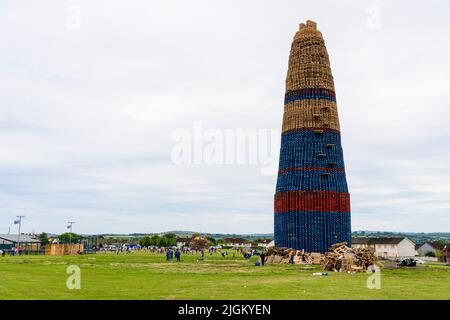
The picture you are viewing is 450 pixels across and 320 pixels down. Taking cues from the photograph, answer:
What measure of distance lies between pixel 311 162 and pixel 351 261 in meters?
24.0

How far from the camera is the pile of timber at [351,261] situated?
41.4 m

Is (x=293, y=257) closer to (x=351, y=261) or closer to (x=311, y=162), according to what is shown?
(x=311, y=162)

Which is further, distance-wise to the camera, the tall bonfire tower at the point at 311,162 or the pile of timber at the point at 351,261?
the tall bonfire tower at the point at 311,162

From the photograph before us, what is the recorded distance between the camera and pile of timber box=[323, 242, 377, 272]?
136 ft

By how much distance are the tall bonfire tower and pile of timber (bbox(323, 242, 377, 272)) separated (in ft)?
60.0

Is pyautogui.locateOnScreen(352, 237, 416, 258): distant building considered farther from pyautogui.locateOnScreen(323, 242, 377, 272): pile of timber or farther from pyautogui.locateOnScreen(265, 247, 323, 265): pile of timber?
pyautogui.locateOnScreen(323, 242, 377, 272): pile of timber

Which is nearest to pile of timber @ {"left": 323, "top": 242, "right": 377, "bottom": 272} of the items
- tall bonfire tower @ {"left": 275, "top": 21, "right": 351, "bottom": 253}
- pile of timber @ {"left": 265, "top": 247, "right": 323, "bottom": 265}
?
pile of timber @ {"left": 265, "top": 247, "right": 323, "bottom": 265}

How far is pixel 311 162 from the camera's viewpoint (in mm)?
63969

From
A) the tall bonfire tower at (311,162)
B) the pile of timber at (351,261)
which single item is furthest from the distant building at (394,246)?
the pile of timber at (351,261)

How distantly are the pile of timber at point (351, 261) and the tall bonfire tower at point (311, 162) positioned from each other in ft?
60.0

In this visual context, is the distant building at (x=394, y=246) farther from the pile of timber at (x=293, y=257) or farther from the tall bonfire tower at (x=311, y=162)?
the pile of timber at (x=293, y=257)

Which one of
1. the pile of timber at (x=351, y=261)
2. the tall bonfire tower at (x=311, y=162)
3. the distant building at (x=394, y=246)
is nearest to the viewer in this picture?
the pile of timber at (x=351, y=261)

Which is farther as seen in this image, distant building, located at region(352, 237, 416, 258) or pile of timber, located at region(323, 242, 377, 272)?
distant building, located at region(352, 237, 416, 258)
